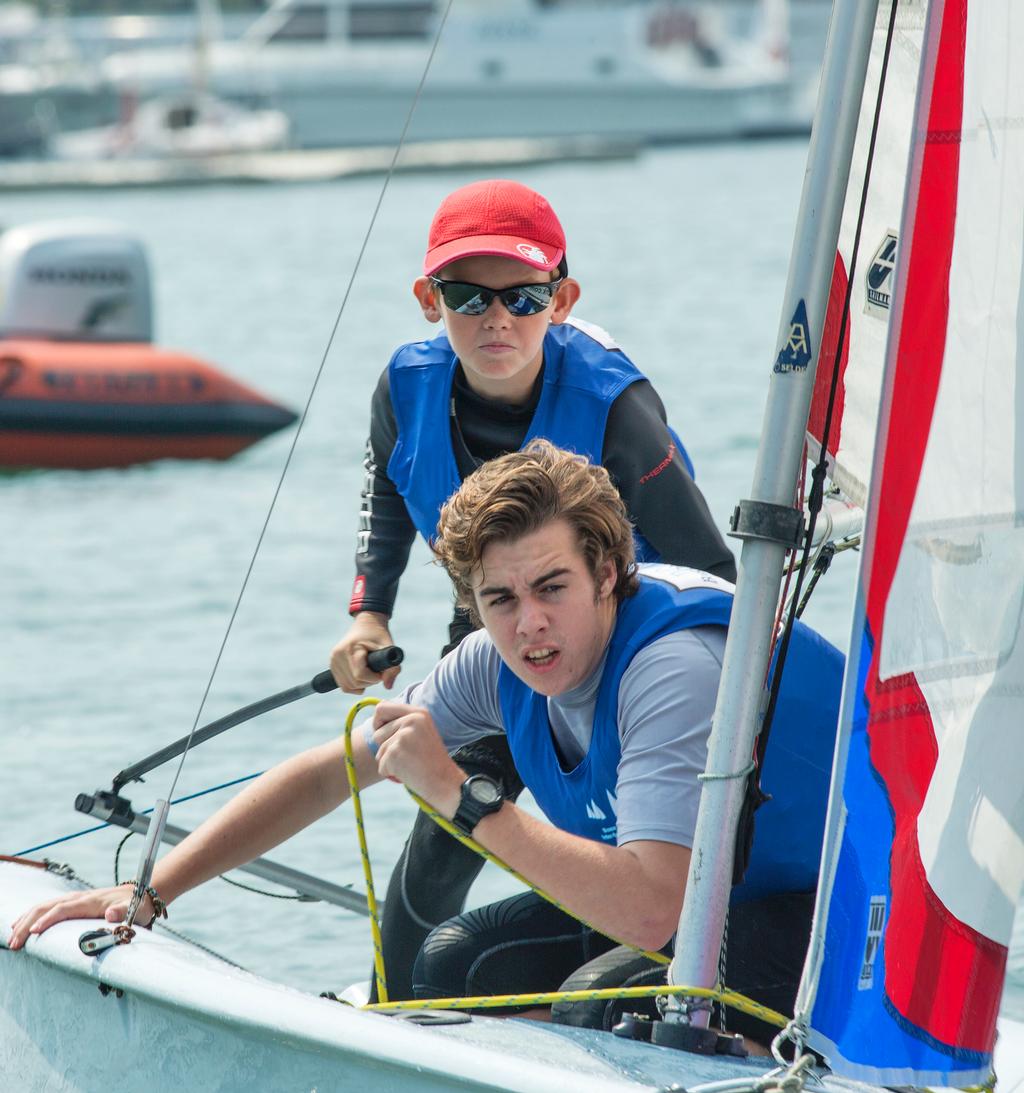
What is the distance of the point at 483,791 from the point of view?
1913mm

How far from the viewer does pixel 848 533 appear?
7.58ft

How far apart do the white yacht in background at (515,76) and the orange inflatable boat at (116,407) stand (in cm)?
3085

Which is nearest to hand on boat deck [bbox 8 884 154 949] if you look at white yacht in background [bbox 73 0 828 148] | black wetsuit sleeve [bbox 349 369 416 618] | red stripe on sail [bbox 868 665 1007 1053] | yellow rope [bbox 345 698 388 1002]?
yellow rope [bbox 345 698 388 1002]

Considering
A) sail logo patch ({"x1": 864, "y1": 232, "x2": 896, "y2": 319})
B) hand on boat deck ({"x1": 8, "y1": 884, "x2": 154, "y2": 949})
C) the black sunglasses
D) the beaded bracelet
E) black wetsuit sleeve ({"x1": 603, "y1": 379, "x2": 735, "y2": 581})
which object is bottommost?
hand on boat deck ({"x1": 8, "y1": 884, "x2": 154, "y2": 949})

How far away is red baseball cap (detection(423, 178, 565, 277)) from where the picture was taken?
2.48 meters

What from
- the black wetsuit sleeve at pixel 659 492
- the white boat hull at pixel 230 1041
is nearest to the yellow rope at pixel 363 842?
the white boat hull at pixel 230 1041

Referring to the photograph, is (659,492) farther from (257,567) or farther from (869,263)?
(257,567)

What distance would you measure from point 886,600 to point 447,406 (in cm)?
101

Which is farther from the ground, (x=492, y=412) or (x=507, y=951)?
(x=492, y=412)

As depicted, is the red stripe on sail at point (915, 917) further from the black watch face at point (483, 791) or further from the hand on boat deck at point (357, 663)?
the hand on boat deck at point (357, 663)

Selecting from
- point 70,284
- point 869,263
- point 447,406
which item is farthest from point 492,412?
point 70,284

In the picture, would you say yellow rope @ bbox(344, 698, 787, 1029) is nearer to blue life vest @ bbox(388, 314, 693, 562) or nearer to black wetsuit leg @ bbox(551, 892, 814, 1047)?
black wetsuit leg @ bbox(551, 892, 814, 1047)

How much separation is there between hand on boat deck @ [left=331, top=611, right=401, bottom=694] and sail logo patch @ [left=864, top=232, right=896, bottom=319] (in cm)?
84

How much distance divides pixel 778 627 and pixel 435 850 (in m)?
0.81
